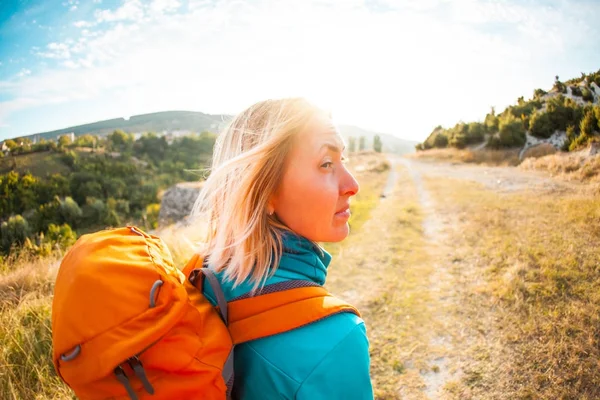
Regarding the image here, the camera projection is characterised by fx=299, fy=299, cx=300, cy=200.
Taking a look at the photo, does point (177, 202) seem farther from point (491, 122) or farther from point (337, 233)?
point (491, 122)

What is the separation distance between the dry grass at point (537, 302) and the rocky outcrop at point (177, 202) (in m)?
17.1

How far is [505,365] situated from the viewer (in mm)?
2920

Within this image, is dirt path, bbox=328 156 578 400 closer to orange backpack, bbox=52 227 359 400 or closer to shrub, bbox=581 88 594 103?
shrub, bbox=581 88 594 103

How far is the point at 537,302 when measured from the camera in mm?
3582

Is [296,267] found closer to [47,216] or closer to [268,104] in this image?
[268,104]

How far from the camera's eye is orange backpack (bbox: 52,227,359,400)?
861 mm

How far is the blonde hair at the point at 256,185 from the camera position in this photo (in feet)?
4.18

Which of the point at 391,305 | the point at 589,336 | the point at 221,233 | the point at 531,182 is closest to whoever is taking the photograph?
the point at 221,233

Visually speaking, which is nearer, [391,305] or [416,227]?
[391,305]

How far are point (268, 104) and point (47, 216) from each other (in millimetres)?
39721

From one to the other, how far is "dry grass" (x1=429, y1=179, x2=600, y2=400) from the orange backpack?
2762mm

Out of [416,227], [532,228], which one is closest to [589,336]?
[532,228]

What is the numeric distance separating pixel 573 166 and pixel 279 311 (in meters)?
9.17

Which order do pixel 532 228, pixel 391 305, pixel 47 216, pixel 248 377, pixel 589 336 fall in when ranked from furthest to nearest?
pixel 47 216 < pixel 532 228 < pixel 391 305 < pixel 589 336 < pixel 248 377
